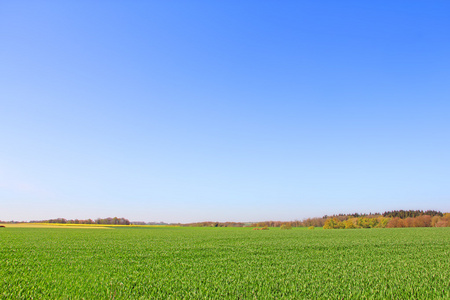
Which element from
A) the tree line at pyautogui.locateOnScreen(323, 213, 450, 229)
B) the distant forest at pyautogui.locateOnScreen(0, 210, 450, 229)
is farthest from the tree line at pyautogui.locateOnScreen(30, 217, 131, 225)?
the tree line at pyautogui.locateOnScreen(323, 213, 450, 229)

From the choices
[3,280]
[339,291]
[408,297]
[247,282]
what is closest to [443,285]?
[408,297]

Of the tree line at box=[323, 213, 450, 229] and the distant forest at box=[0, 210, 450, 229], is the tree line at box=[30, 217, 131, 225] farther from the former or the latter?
the tree line at box=[323, 213, 450, 229]

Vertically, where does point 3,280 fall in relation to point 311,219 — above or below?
above

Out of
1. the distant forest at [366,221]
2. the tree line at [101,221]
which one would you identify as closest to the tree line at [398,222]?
the distant forest at [366,221]

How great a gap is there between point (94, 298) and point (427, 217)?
4839 inches

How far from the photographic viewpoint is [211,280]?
29.0 ft

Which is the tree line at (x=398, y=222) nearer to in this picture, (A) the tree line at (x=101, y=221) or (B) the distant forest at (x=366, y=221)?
(B) the distant forest at (x=366, y=221)

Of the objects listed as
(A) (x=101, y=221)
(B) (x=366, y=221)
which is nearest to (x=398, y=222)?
(B) (x=366, y=221)

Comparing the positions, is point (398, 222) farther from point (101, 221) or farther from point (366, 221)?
point (101, 221)

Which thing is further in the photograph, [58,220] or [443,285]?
[58,220]

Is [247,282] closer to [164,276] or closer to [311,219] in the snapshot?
[164,276]

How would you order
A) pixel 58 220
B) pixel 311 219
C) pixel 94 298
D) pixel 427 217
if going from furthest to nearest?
1. pixel 311 219
2. pixel 58 220
3. pixel 427 217
4. pixel 94 298

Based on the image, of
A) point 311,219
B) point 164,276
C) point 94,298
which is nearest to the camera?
point 94,298

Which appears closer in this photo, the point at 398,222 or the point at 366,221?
the point at 398,222
